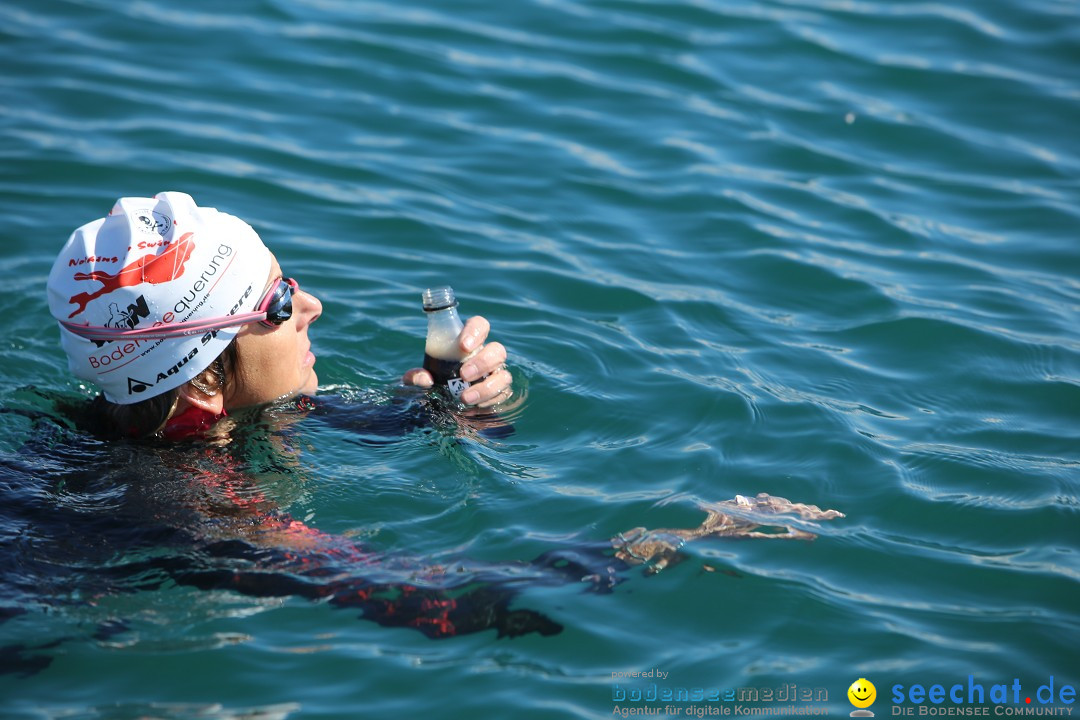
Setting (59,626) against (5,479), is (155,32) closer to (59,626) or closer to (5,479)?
(5,479)

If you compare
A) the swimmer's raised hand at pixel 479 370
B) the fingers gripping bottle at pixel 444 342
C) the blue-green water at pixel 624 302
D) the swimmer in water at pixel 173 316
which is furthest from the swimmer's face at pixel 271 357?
the swimmer's raised hand at pixel 479 370

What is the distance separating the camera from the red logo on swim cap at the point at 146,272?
4621 millimetres

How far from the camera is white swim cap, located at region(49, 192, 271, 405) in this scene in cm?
464

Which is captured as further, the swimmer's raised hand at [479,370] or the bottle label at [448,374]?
the bottle label at [448,374]

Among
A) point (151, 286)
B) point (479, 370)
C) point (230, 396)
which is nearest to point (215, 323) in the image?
point (151, 286)

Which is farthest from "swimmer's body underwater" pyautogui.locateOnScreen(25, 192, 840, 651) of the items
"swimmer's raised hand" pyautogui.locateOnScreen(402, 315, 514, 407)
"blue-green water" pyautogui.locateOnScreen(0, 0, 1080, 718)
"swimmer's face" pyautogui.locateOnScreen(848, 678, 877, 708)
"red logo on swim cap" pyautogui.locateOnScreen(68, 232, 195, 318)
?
"swimmer's face" pyautogui.locateOnScreen(848, 678, 877, 708)

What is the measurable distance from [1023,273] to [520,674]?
17.3 feet

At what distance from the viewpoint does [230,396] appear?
5.16 metres

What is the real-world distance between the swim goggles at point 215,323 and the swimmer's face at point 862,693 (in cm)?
279

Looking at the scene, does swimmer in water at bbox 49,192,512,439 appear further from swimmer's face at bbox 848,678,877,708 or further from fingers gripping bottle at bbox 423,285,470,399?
swimmer's face at bbox 848,678,877,708

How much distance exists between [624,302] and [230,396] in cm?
298

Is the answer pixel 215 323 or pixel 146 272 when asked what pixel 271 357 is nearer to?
pixel 215 323

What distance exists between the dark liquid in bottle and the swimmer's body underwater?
629mm

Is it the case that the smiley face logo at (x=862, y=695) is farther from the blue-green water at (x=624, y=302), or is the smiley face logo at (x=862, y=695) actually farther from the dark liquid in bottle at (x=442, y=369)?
the dark liquid in bottle at (x=442, y=369)
